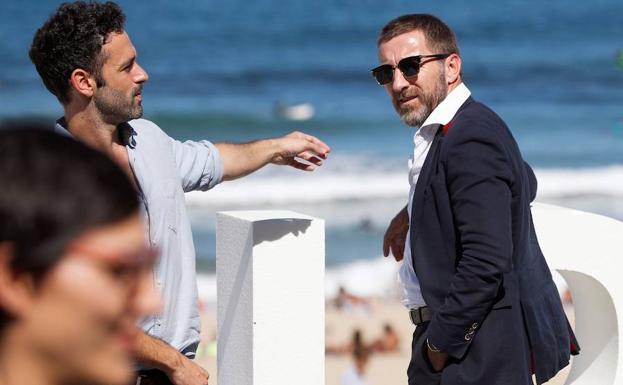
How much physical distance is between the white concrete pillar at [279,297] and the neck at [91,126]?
57 centimetres

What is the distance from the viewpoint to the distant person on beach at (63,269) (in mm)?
1143

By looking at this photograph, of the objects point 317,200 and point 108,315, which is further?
point 317,200

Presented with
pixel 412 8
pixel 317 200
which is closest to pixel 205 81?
pixel 317 200

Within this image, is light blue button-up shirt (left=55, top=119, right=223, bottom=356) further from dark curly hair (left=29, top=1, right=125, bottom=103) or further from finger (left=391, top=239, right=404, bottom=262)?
finger (left=391, top=239, right=404, bottom=262)

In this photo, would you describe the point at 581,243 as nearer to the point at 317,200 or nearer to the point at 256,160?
the point at 256,160

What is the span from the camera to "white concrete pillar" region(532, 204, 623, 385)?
4.21 metres

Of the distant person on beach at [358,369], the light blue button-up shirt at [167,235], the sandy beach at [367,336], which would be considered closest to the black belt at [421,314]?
the light blue button-up shirt at [167,235]

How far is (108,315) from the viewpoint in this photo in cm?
117

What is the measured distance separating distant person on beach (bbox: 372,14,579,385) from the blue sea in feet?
28.8

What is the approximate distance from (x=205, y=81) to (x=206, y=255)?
15942mm

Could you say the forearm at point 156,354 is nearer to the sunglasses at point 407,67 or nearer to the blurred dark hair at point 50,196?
the sunglasses at point 407,67

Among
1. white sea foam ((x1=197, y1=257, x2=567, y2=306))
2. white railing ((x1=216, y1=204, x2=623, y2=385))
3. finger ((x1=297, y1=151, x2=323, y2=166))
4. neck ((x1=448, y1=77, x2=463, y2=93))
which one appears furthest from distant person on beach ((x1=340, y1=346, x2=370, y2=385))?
neck ((x1=448, y1=77, x2=463, y2=93))

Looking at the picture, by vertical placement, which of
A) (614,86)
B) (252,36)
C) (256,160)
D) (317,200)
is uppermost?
(252,36)

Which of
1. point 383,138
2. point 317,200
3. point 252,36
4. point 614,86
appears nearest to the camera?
point 317,200
